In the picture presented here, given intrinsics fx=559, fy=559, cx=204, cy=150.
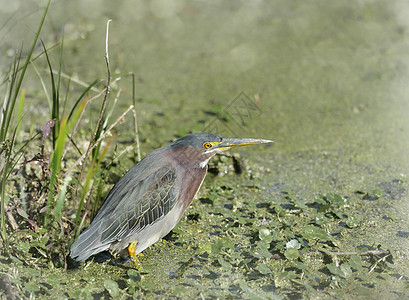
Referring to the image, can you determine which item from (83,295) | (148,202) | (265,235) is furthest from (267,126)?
(83,295)

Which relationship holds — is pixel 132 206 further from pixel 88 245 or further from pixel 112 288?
pixel 112 288

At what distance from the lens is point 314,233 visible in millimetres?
3805

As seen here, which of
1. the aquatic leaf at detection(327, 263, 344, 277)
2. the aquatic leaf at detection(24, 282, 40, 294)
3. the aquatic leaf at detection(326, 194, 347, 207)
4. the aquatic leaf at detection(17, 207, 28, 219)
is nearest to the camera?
the aquatic leaf at detection(24, 282, 40, 294)

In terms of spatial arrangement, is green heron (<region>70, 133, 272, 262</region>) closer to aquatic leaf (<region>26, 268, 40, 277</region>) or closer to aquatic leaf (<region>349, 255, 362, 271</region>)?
aquatic leaf (<region>26, 268, 40, 277</region>)

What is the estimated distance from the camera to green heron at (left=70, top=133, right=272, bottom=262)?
147 inches

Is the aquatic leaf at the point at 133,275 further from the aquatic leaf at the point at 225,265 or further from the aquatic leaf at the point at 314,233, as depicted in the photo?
the aquatic leaf at the point at 314,233

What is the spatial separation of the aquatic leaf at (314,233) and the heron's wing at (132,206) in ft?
3.05

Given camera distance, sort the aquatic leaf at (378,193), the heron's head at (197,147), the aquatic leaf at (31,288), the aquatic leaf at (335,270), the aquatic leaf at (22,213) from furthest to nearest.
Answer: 1. the aquatic leaf at (378,193)
2. the heron's head at (197,147)
3. the aquatic leaf at (22,213)
4. the aquatic leaf at (335,270)
5. the aquatic leaf at (31,288)

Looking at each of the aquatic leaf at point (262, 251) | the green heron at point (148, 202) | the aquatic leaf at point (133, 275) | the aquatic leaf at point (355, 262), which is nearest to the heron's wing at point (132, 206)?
the green heron at point (148, 202)

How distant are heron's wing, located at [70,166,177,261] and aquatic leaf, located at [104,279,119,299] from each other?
0.38 meters

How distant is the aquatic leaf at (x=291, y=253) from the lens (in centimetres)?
360

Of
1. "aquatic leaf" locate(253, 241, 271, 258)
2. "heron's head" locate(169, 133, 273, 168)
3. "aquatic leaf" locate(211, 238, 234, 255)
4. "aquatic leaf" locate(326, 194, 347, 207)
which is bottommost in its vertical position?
"aquatic leaf" locate(326, 194, 347, 207)

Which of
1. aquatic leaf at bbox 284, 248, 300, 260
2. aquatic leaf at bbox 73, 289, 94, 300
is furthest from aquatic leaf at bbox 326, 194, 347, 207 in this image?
aquatic leaf at bbox 73, 289, 94, 300

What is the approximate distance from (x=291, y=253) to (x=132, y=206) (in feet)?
3.65
